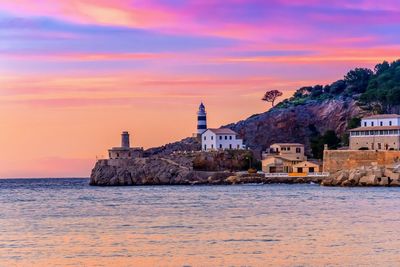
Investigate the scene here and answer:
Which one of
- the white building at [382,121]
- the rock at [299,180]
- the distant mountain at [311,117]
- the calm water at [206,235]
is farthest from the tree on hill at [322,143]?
the calm water at [206,235]

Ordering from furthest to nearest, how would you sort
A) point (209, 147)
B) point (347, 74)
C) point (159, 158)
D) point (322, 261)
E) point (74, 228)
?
point (347, 74)
point (209, 147)
point (159, 158)
point (74, 228)
point (322, 261)

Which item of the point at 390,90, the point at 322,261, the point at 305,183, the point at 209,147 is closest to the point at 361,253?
the point at 322,261

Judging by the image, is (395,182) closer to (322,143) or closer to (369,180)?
(369,180)

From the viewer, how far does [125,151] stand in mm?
117125

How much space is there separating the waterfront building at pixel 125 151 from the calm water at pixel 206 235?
59429 millimetres

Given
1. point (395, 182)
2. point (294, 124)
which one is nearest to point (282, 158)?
point (395, 182)

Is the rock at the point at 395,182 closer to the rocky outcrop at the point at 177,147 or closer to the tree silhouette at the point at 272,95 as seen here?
the rocky outcrop at the point at 177,147

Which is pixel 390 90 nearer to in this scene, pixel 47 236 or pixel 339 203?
pixel 339 203

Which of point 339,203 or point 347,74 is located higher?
point 347,74

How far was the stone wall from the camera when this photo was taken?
325 ft

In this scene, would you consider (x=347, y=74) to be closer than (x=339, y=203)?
No

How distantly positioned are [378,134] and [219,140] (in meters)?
23.7

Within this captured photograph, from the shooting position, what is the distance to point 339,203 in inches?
2274

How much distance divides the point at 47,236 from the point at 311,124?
10851 centimetres
